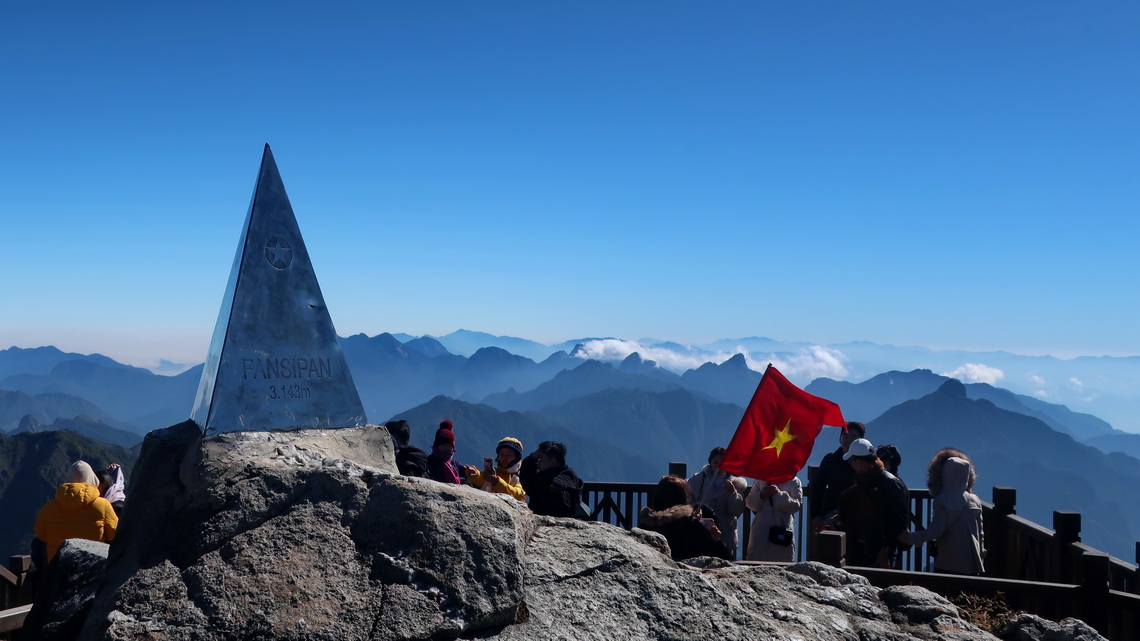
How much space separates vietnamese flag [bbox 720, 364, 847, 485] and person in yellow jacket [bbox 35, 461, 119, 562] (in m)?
5.15

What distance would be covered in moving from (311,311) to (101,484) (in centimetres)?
449

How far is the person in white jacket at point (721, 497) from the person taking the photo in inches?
293

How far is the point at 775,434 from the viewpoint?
7723mm

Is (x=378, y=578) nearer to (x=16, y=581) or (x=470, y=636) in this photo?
(x=470, y=636)

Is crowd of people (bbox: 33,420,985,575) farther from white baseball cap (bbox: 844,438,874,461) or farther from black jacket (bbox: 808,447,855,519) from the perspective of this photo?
black jacket (bbox: 808,447,855,519)

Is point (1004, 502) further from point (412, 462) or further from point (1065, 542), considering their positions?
point (412, 462)

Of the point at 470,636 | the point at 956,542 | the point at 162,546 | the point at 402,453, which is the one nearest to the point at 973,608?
the point at 956,542

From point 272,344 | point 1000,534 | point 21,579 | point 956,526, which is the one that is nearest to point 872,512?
point 956,526

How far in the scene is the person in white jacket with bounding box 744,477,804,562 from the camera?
7160 mm

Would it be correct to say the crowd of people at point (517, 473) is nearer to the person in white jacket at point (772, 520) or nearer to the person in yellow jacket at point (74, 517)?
the person in white jacket at point (772, 520)

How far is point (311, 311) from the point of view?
4.89 meters

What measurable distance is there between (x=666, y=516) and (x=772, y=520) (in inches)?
86.1

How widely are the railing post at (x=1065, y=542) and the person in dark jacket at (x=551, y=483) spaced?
13.1 feet

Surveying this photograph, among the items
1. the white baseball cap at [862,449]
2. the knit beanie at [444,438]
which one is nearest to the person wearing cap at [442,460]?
the knit beanie at [444,438]
